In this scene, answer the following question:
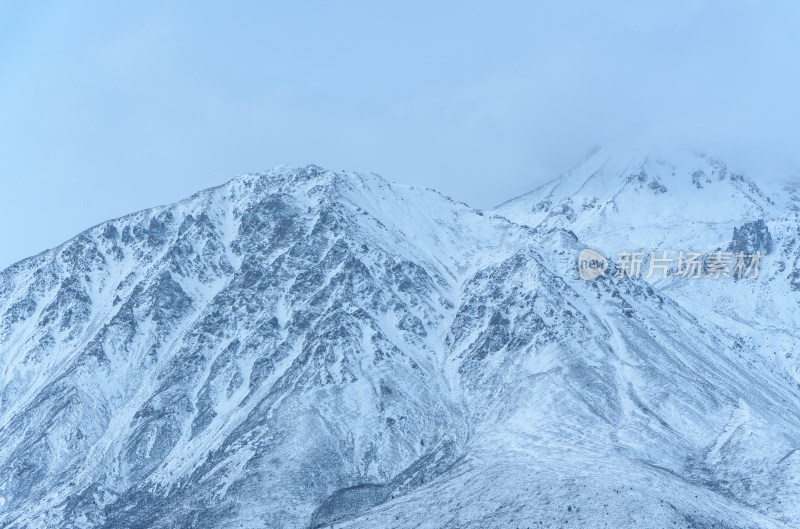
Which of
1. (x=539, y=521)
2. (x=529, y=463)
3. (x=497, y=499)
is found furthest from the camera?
(x=529, y=463)

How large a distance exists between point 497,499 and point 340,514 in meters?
34.2

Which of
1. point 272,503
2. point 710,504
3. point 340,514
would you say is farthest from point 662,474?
point 272,503

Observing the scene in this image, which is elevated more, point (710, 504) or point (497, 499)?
point (497, 499)

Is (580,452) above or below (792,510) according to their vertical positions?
above

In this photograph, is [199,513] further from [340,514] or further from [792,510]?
[792,510]

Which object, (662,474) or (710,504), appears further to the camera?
(662,474)

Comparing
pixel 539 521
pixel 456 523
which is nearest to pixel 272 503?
pixel 456 523

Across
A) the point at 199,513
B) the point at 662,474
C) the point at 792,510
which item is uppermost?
the point at 199,513

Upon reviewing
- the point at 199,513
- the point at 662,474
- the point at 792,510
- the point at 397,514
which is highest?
the point at 199,513

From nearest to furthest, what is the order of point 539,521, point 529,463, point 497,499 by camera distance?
1. point 539,521
2. point 497,499
3. point 529,463

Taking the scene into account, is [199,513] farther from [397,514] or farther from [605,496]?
[605,496]

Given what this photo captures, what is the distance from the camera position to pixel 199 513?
650 ft

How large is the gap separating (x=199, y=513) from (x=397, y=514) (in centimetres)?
4325

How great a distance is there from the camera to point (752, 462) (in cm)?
19525
